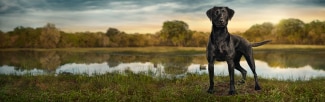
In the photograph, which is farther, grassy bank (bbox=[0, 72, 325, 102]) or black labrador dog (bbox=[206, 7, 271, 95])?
grassy bank (bbox=[0, 72, 325, 102])

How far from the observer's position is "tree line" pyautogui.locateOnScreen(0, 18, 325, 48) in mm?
13787

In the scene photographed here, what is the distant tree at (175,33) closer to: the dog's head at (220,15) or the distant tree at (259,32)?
the distant tree at (259,32)

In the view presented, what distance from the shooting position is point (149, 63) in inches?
572

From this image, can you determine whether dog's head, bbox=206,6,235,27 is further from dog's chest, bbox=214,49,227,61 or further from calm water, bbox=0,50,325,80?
calm water, bbox=0,50,325,80

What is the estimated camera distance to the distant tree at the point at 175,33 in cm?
1404

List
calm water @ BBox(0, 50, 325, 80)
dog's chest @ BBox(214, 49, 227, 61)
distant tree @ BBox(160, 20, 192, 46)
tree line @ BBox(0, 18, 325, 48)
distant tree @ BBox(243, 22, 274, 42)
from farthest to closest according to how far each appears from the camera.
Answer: distant tree @ BBox(160, 20, 192, 46) < tree line @ BBox(0, 18, 325, 48) < distant tree @ BBox(243, 22, 274, 42) < calm water @ BBox(0, 50, 325, 80) < dog's chest @ BBox(214, 49, 227, 61)

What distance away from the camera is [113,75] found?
12.5 m

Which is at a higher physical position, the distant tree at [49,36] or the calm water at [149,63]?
the distant tree at [49,36]

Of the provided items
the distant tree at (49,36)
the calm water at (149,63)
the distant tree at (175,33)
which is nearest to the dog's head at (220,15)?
the calm water at (149,63)

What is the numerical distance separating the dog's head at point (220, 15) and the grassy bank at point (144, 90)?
1508 millimetres

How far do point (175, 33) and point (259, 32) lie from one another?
259cm

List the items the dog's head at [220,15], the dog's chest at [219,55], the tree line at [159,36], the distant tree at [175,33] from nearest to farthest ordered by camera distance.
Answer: the dog's head at [220,15] < the dog's chest at [219,55] < the tree line at [159,36] < the distant tree at [175,33]

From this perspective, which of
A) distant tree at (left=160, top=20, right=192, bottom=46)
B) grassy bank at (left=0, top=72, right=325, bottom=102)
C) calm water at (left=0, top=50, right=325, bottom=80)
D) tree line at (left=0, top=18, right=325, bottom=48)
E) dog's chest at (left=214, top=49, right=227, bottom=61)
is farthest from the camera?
distant tree at (left=160, top=20, right=192, bottom=46)

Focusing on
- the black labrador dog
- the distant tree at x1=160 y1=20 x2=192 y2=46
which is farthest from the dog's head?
the distant tree at x1=160 y1=20 x2=192 y2=46
